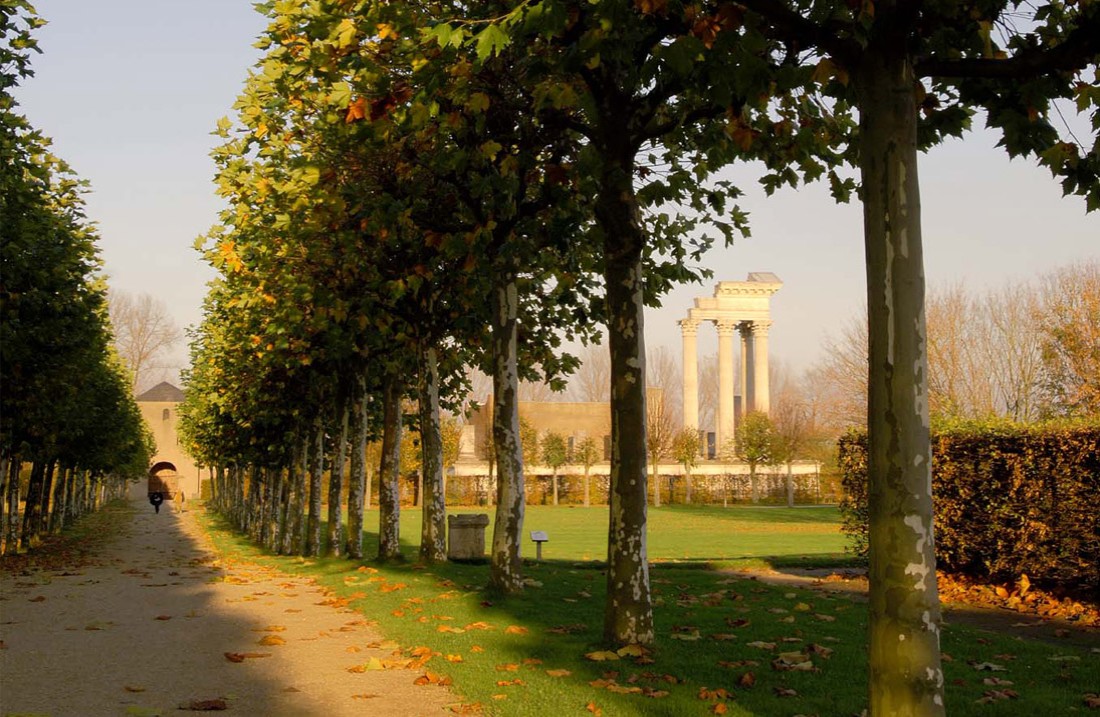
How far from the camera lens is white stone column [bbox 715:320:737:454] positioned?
304 ft

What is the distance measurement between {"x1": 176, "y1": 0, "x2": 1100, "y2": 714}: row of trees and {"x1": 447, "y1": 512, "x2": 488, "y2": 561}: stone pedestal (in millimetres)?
1501

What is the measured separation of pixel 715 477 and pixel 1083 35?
72.9 meters

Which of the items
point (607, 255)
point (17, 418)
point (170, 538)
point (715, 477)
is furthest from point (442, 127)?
point (715, 477)

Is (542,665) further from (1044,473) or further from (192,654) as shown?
(1044,473)

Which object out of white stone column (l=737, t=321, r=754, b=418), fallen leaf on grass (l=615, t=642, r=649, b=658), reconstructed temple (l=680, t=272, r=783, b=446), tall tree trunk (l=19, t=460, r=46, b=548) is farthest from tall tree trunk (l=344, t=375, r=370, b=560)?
white stone column (l=737, t=321, r=754, b=418)

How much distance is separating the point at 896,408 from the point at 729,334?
293 ft

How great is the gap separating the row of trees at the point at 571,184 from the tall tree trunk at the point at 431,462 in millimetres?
70

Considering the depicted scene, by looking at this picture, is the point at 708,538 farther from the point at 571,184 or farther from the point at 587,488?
the point at 587,488

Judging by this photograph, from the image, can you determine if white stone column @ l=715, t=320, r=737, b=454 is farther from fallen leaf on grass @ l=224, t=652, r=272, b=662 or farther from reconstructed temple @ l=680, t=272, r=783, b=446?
fallen leaf on grass @ l=224, t=652, r=272, b=662

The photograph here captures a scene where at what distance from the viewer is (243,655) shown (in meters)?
10.2

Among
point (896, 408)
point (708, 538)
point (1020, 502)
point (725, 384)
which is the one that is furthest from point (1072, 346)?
point (725, 384)

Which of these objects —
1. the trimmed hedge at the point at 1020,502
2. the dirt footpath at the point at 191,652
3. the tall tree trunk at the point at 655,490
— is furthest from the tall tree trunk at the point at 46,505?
the tall tree trunk at the point at 655,490

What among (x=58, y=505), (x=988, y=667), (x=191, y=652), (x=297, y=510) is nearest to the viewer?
(x=988, y=667)

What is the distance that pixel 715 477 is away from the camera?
78.0 meters
